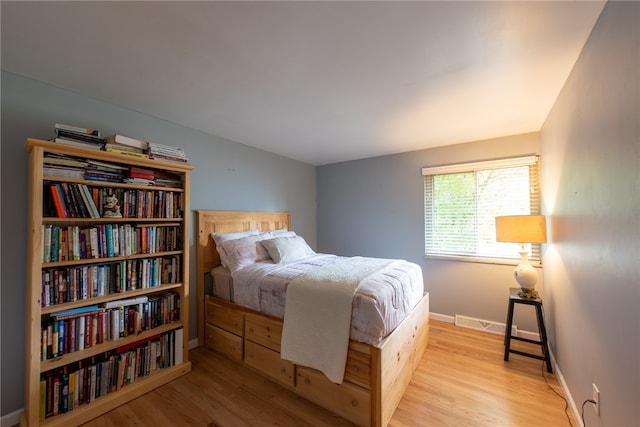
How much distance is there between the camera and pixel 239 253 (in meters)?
2.56

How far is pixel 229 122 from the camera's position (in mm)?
2531

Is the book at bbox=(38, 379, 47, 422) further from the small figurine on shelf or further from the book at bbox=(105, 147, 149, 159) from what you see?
the book at bbox=(105, 147, 149, 159)

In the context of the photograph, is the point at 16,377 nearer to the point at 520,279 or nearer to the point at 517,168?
the point at 520,279

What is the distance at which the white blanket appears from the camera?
1.65 m

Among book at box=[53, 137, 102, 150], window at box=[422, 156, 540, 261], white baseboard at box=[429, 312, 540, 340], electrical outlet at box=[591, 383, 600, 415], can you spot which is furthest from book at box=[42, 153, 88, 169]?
white baseboard at box=[429, 312, 540, 340]

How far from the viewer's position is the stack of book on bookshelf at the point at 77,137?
5.26 ft

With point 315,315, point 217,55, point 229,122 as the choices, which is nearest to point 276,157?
point 229,122

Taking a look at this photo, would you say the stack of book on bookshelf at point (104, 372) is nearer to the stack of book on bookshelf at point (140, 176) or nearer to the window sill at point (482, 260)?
the stack of book on bookshelf at point (140, 176)

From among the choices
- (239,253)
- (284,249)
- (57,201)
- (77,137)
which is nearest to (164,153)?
(77,137)

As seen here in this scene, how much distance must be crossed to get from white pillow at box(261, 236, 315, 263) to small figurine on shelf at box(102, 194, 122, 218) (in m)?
1.38

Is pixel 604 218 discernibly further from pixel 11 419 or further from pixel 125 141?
pixel 11 419

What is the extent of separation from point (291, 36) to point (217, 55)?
50cm

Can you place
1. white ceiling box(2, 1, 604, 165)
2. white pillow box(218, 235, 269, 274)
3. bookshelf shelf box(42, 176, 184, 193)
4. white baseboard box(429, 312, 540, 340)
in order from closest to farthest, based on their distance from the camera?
white ceiling box(2, 1, 604, 165) → bookshelf shelf box(42, 176, 184, 193) → white pillow box(218, 235, 269, 274) → white baseboard box(429, 312, 540, 340)

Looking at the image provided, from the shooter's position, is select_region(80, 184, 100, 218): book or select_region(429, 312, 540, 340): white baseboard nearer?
select_region(80, 184, 100, 218): book
